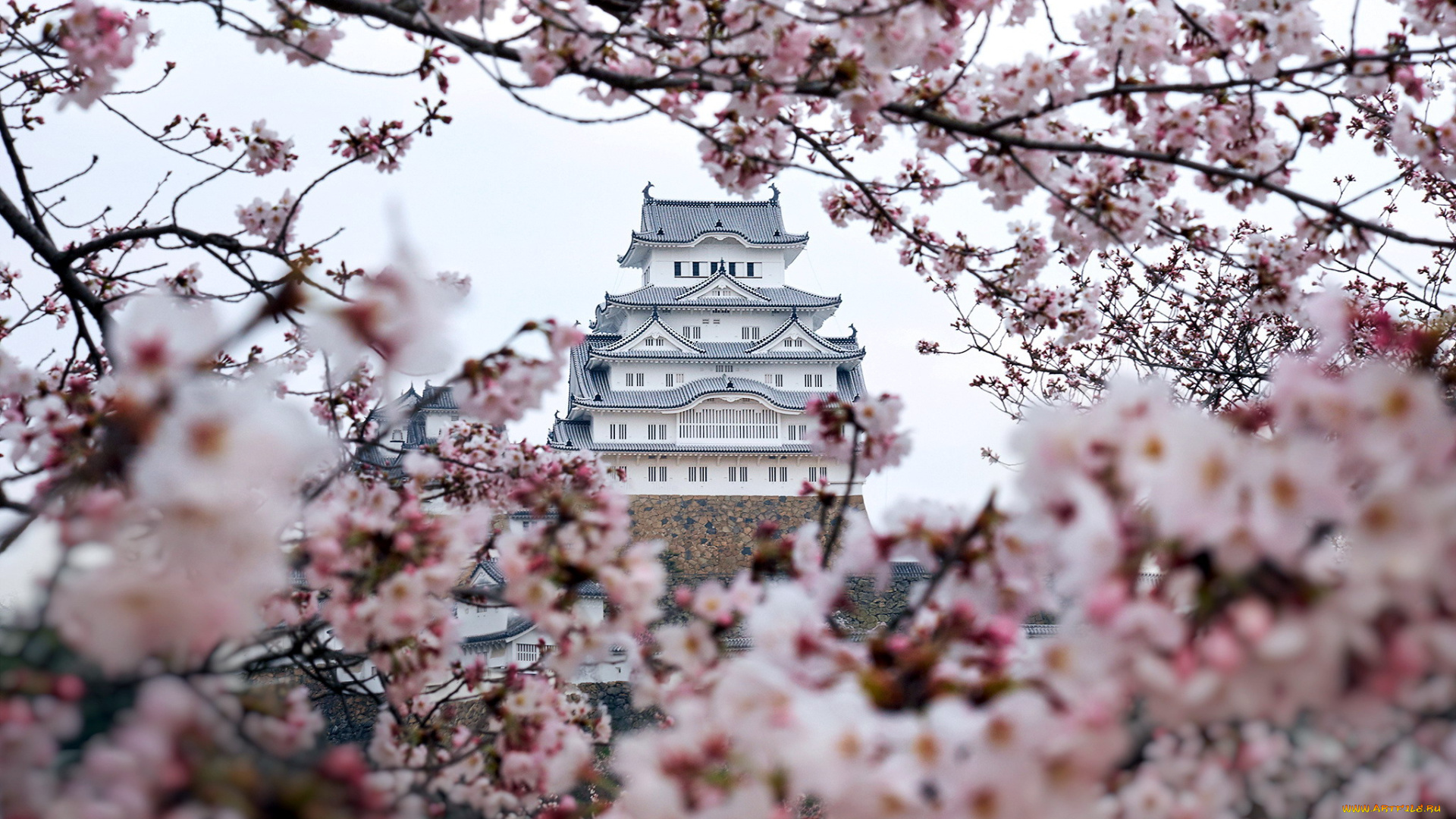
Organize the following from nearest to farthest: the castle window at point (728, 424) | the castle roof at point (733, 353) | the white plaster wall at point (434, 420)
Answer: the white plaster wall at point (434, 420)
the castle window at point (728, 424)
the castle roof at point (733, 353)

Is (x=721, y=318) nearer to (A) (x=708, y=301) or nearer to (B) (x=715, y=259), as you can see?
(A) (x=708, y=301)

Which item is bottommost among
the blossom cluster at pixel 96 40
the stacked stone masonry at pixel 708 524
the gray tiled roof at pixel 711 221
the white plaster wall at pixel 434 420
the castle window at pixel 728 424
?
the blossom cluster at pixel 96 40

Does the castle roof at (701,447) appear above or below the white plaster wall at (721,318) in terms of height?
below

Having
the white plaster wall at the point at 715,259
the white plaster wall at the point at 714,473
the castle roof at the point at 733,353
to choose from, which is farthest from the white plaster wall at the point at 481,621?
the white plaster wall at the point at 715,259

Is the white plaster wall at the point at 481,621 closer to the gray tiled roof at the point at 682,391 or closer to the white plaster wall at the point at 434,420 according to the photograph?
the white plaster wall at the point at 434,420

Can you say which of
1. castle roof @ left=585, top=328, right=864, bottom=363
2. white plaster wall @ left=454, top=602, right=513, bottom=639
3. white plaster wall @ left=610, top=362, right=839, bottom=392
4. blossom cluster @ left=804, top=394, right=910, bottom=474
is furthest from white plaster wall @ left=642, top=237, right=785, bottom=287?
blossom cluster @ left=804, top=394, right=910, bottom=474

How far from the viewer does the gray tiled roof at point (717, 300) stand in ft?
76.0

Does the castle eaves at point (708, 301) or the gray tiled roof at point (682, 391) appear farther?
the castle eaves at point (708, 301)

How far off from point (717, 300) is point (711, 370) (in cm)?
178

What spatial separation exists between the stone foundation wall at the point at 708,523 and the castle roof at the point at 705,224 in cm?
665

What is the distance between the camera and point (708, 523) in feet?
71.4

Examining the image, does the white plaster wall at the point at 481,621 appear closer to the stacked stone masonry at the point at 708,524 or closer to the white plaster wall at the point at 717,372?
the stacked stone masonry at the point at 708,524

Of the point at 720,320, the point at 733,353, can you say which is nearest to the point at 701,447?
the point at 733,353

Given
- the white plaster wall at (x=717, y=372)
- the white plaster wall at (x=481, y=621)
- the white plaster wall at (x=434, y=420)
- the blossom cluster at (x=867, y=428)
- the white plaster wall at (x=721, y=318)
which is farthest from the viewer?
the white plaster wall at (x=721, y=318)
